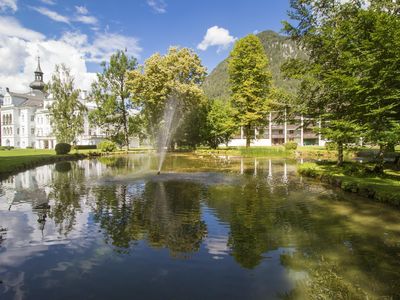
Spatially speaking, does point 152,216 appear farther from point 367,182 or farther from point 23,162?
point 23,162

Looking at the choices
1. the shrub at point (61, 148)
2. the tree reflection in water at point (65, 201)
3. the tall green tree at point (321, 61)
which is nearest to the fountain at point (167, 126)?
the shrub at point (61, 148)

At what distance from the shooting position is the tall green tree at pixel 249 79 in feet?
167

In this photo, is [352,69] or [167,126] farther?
[167,126]

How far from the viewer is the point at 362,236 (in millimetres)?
9719

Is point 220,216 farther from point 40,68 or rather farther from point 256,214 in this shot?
point 40,68

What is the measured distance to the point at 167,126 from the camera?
208ft

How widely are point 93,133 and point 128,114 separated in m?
23.3

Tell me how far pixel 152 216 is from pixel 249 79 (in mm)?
42572

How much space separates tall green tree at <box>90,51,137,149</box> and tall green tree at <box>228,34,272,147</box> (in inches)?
877

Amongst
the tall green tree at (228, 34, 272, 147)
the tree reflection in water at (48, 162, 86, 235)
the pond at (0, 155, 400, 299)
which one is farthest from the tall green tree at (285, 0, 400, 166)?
the tall green tree at (228, 34, 272, 147)

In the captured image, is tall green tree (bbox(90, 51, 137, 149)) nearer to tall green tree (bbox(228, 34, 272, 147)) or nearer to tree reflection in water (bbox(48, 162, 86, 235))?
tall green tree (bbox(228, 34, 272, 147))

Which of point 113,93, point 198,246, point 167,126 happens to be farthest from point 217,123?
point 198,246

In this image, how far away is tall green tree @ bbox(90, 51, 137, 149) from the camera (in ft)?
203

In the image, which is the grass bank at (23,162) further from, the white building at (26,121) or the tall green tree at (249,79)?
the white building at (26,121)
